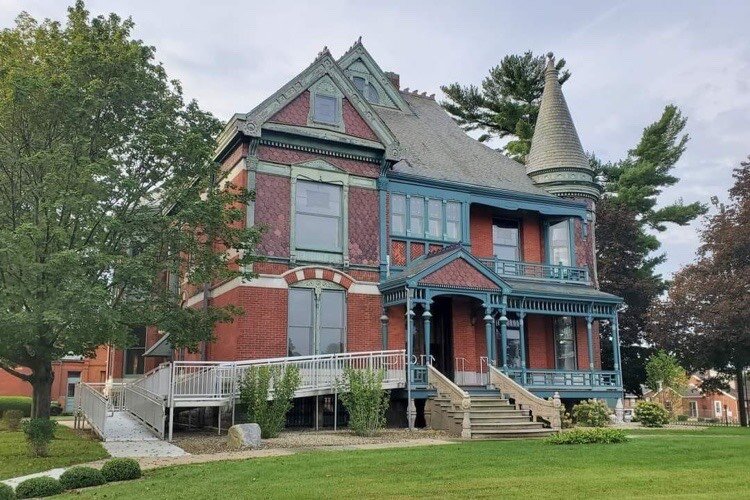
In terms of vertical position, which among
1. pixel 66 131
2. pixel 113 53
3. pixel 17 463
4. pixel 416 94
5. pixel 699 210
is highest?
pixel 416 94

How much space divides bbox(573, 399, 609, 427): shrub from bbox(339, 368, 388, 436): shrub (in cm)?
698

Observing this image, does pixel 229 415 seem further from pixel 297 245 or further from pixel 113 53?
pixel 113 53

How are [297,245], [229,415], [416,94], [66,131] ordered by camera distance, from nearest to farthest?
[66,131] → [229,415] → [297,245] → [416,94]

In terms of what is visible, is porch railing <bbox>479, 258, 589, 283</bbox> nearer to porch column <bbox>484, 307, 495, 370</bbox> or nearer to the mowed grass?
porch column <bbox>484, 307, 495, 370</bbox>

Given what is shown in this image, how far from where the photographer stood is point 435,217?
25.2 metres

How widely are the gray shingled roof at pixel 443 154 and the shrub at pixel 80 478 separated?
1563cm

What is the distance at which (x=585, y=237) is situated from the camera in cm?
2862

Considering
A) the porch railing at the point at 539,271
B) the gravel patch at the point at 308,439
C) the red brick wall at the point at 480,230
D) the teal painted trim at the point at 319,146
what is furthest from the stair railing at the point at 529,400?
the teal painted trim at the point at 319,146

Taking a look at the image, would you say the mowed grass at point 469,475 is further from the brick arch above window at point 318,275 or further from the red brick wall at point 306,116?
the red brick wall at point 306,116

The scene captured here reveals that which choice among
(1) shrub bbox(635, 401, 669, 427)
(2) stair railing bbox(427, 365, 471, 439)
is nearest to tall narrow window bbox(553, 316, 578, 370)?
(1) shrub bbox(635, 401, 669, 427)

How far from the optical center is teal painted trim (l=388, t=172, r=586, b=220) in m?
24.7

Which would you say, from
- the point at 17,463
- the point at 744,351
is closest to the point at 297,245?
the point at 17,463

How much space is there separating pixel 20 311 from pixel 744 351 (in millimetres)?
30809

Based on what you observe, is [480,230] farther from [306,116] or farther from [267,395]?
[267,395]
